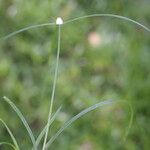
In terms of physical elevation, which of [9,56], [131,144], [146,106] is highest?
[9,56]

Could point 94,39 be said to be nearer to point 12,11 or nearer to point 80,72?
point 80,72

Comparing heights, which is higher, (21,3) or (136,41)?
(21,3)

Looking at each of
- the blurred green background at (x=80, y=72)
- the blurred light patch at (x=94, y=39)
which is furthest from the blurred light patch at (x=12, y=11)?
the blurred light patch at (x=94, y=39)

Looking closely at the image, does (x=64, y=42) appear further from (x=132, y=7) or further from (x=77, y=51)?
(x=132, y=7)

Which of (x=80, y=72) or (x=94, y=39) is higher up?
(x=94, y=39)

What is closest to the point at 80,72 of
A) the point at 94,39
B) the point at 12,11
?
the point at 94,39

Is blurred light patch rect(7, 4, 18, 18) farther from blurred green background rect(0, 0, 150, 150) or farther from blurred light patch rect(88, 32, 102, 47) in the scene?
blurred light patch rect(88, 32, 102, 47)

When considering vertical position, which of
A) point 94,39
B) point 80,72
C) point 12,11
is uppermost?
point 12,11

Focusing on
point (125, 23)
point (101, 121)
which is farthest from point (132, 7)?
point (101, 121)

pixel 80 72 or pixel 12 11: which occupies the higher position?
pixel 12 11
